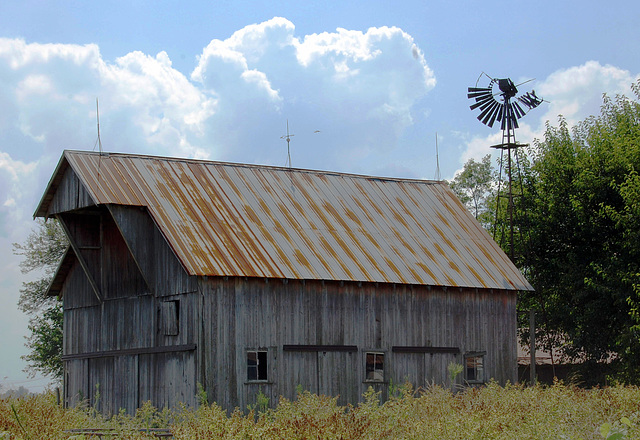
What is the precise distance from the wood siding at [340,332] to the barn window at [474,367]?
0.76 ft

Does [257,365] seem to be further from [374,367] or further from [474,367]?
[474,367]

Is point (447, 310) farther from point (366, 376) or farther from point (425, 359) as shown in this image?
point (366, 376)

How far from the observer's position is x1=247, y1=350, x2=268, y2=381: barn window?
24438mm

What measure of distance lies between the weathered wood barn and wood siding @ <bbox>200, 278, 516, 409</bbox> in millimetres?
43

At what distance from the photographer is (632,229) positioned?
3503 centimetres

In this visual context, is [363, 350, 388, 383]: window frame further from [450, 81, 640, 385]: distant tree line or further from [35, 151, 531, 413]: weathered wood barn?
[450, 81, 640, 385]: distant tree line

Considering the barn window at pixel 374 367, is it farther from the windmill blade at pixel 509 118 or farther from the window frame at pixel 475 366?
the windmill blade at pixel 509 118

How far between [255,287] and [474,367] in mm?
8915

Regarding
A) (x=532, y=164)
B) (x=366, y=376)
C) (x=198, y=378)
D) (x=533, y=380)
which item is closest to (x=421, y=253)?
(x=366, y=376)

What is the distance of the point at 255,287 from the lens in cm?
2481

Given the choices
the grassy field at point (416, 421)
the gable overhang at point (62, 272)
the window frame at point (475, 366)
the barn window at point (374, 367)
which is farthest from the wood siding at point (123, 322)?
the window frame at point (475, 366)

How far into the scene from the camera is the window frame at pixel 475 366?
2903 cm

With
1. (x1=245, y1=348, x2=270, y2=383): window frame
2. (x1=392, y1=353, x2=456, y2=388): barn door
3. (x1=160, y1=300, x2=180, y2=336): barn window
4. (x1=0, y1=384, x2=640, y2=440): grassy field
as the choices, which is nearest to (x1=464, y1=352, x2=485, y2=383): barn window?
(x1=392, y1=353, x2=456, y2=388): barn door

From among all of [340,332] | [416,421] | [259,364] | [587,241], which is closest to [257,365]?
[259,364]
